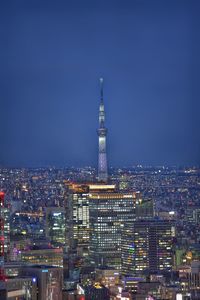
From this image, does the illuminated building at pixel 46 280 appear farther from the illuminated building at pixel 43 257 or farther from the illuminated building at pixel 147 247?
the illuminated building at pixel 147 247

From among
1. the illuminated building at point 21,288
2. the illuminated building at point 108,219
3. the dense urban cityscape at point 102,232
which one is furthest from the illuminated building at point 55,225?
the illuminated building at point 21,288

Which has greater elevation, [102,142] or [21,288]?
[102,142]

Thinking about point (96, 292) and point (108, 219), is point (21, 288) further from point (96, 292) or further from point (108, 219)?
point (108, 219)

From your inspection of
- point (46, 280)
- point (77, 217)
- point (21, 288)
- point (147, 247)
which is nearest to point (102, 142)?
point (147, 247)

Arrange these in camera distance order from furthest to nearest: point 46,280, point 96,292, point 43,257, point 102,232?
1. point 102,232
2. point 43,257
3. point 96,292
4. point 46,280

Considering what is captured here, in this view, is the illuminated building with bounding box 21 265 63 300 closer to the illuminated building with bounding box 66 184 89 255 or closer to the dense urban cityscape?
the dense urban cityscape

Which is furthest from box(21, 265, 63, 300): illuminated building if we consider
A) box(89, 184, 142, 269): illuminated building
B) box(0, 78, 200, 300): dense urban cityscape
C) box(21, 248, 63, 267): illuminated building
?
box(89, 184, 142, 269): illuminated building
